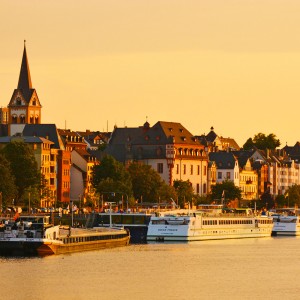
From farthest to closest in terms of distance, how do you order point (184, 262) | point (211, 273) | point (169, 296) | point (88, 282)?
point (184, 262), point (211, 273), point (88, 282), point (169, 296)

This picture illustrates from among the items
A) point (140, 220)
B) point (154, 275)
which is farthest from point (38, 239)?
point (140, 220)

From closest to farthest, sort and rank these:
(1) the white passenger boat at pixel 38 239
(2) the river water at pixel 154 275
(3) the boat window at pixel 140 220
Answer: (2) the river water at pixel 154 275 < (1) the white passenger boat at pixel 38 239 < (3) the boat window at pixel 140 220

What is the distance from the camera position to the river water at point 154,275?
118625 mm

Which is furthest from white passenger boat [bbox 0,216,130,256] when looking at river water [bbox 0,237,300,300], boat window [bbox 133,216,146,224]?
boat window [bbox 133,216,146,224]

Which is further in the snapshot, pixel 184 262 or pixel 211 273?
pixel 184 262

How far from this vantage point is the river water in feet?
389

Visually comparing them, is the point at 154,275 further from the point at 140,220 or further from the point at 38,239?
the point at 140,220

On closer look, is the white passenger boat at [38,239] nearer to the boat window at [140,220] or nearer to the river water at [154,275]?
the river water at [154,275]

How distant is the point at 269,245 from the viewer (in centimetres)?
18712

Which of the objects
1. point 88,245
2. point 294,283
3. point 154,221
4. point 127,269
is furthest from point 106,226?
point 294,283

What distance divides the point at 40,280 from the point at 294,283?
19.2 meters

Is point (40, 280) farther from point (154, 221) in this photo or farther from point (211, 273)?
point (154, 221)

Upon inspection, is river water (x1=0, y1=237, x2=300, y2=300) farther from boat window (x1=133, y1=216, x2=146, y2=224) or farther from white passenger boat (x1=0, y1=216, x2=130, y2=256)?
boat window (x1=133, y1=216, x2=146, y2=224)

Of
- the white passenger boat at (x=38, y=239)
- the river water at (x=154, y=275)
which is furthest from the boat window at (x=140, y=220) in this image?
the white passenger boat at (x=38, y=239)
